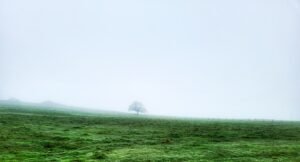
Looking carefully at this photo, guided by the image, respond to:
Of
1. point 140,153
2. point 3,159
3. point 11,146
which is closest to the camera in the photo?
point 3,159

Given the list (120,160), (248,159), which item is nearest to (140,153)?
(120,160)

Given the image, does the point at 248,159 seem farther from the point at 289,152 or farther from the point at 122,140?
the point at 122,140

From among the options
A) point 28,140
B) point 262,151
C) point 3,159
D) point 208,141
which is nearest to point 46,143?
point 28,140

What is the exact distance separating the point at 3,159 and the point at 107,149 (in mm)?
10842

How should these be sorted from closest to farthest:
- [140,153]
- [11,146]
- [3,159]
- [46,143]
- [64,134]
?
[3,159]
[140,153]
[11,146]
[46,143]
[64,134]

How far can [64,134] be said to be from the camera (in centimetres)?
5547

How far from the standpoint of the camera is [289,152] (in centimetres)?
4141

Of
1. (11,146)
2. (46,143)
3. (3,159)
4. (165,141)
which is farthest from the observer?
(165,141)

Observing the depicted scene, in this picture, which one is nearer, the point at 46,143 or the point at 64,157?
the point at 64,157

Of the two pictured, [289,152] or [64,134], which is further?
[64,134]

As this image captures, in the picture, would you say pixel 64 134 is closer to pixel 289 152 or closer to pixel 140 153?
pixel 140 153

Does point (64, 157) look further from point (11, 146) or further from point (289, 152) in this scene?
point (289, 152)

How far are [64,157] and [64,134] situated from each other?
18.7m

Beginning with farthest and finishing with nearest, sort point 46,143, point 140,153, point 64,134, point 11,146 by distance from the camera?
1. point 64,134
2. point 46,143
3. point 11,146
4. point 140,153
